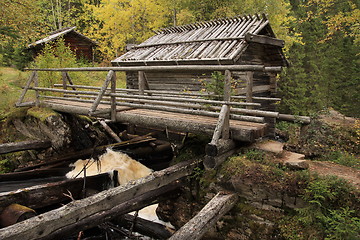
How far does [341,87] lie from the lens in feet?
72.8

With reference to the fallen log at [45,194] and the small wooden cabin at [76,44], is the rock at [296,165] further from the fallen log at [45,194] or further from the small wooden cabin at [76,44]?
the small wooden cabin at [76,44]

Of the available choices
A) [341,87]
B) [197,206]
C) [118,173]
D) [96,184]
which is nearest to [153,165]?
[118,173]

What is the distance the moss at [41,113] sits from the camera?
26.0ft

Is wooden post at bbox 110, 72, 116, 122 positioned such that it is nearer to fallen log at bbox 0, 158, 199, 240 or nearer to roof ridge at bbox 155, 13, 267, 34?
fallen log at bbox 0, 158, 199, 240

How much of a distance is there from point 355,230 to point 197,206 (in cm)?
259

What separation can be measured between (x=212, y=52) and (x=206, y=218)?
24.1 feet

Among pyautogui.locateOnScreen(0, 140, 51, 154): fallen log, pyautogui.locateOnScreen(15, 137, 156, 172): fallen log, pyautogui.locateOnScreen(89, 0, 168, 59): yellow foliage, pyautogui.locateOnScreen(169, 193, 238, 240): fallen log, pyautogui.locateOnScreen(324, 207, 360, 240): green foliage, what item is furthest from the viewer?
pyautogui.locateOnScreen(89, 0, 168, 59): yellow foliage

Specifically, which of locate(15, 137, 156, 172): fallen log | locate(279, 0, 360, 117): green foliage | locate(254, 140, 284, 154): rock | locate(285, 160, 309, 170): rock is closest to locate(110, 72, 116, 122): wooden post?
locate(15, 137, 156, 172): fallen log

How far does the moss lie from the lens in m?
7.91

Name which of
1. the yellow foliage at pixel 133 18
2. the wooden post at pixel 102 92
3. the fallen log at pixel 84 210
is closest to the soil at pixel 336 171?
the fallen log at pixel 84 210

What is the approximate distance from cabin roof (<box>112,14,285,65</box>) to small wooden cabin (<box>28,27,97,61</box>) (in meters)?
12.9

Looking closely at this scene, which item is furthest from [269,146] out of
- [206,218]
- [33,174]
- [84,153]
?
[33,174]

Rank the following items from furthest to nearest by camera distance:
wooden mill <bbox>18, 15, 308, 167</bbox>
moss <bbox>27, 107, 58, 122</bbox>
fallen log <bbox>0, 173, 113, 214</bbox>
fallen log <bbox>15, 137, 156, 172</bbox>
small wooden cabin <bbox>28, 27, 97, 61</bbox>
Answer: small wooden cabin <bbox>28, 27, 97, 61</bbox>, moss <bbox>27, 107, 58, 122</bbox>, fallen log <bbox>15, 137, 156, 172</bbox>, wooden mill <bbox>18, 15, 308, 167</bbox>, fallen log <bbox>0, 173, 113, 214</bbox>

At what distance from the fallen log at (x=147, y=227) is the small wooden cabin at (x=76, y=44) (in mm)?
20073
